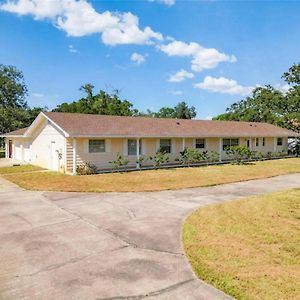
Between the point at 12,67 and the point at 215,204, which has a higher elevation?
the point at 12,67

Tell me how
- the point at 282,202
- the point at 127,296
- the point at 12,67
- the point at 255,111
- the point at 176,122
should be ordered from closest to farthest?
1. the point at 127,296
2. the point at 282,202
3. the point at 176,122
4. the point at 12,67
5. the point at 255,111

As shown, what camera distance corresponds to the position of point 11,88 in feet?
145

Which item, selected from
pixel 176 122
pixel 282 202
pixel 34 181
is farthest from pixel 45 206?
pixel 176 122

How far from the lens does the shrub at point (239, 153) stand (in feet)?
92.5

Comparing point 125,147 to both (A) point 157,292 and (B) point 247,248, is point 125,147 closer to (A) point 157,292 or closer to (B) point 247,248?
(B) point 247,248

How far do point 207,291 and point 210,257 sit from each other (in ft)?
4.61

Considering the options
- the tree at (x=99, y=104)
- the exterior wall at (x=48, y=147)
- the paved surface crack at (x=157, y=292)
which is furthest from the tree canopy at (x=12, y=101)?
the paved surface crack at (x=157, y=292)

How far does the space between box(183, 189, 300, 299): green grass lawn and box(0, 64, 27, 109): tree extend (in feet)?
135

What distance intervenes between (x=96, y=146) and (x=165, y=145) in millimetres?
6275

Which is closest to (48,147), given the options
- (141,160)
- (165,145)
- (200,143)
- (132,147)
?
(132,147)

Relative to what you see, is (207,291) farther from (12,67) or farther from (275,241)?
(12,67)

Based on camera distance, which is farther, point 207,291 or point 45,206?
point 45,206

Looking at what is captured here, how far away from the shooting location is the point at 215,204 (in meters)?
11.5

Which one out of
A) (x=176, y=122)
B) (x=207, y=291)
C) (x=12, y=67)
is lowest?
(x=207, y=291)
